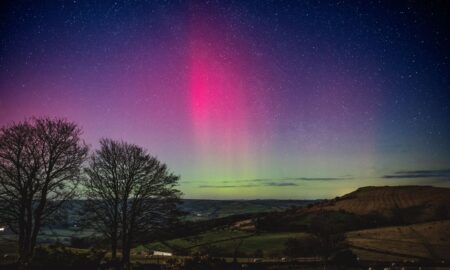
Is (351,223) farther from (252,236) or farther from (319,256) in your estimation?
(319,256)

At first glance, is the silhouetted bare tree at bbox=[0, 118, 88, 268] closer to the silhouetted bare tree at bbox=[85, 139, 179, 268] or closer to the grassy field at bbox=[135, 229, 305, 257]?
the silhouetted bare tree at bbox=[85, 139, 179, 268]

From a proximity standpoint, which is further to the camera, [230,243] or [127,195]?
[230,243]

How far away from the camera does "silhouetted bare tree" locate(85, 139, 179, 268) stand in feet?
124

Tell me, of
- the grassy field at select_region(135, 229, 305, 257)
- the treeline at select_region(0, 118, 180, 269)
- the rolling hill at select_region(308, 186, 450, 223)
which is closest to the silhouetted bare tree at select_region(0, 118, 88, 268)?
the treeline at select_region(0, 118, 180, 269)

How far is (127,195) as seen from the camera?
1533 inches

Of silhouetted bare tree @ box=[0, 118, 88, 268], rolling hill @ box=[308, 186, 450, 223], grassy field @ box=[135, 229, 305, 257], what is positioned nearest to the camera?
silhouetted bare tree @ box=[0, 118, 88, 268]

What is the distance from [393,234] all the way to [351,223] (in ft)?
47.7

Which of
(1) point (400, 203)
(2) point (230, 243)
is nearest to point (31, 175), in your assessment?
(2) point (230, 243)

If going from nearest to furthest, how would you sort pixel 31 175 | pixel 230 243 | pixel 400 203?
pixel 31 175, pixel 230 243, pixel 400 203

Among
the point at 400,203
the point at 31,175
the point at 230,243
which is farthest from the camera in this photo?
the point at 400,203

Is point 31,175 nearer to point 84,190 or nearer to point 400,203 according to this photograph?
point 84,190

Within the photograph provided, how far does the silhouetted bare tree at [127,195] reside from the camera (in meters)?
37.7

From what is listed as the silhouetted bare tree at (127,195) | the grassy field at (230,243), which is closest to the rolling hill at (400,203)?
the grassy field at (230,243)

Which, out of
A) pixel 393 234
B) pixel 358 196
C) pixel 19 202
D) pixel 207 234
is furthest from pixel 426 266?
pixel 358 196
